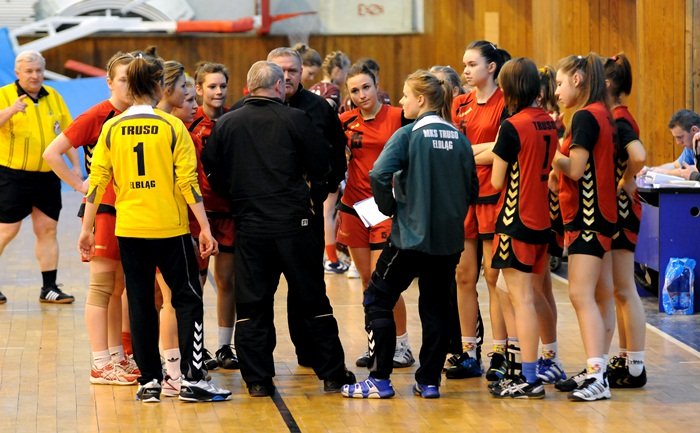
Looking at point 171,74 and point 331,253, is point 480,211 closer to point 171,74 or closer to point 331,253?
point 171,74

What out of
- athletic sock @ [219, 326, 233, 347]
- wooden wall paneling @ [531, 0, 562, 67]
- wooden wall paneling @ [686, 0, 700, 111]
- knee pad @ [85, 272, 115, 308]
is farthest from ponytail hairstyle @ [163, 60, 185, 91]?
wooden wall paneling @ [531, 0, 562, 67]

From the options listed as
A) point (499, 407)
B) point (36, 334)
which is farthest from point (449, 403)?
point (36, 334)

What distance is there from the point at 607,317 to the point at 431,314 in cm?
88

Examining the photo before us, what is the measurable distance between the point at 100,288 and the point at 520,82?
2.27 m

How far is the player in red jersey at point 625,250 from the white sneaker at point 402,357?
1.10 metres

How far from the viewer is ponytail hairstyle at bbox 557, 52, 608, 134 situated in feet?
18.8

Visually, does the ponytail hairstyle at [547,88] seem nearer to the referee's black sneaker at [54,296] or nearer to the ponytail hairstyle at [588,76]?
the ponytail hairstyle at [588,76]

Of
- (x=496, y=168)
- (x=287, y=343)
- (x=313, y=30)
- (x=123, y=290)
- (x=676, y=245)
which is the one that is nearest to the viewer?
(x=496, y=168)

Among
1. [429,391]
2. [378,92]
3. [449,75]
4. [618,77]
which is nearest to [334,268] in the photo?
[378,92]

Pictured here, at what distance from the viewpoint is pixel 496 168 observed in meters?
5.68

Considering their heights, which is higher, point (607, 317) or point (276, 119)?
point (276, 119)

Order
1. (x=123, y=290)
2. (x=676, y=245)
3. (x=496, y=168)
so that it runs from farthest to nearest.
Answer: (x=676, y=245)
(x=123, y=290)
(x=496, y=168)

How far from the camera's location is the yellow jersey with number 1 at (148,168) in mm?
5609

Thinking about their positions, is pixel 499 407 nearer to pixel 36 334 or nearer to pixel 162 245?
pixel 162 245
